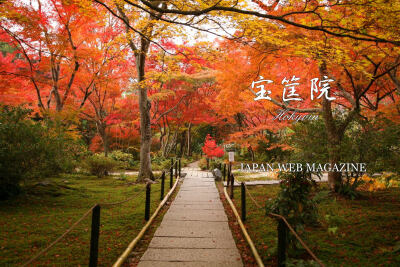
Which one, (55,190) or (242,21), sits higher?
(242,21)

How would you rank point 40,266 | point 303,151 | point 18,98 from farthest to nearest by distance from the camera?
point 18,98
point 303,151
point 40,266

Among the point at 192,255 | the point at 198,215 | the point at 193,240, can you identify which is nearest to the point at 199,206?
the point at 198,215

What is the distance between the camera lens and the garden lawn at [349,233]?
3548 millimetres

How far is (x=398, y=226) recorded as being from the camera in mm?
4785

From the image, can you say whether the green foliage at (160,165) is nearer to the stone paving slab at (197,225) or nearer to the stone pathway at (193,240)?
the stone pathway at (193,240)

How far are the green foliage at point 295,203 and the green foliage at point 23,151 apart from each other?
195 inches

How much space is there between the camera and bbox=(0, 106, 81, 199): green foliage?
5547 mm

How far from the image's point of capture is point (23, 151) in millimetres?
5594

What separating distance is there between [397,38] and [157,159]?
1524 centimetres

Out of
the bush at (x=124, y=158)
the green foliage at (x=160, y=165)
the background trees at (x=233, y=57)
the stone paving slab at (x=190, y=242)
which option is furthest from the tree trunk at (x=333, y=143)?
the bush at (x=124, y=158)

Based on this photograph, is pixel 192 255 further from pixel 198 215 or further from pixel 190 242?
pixel 198 215

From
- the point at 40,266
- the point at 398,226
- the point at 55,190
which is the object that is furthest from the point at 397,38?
the point at 55,190

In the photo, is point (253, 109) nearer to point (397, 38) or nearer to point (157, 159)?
point (157, 159)

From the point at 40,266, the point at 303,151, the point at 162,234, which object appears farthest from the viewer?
the point at 303,151
